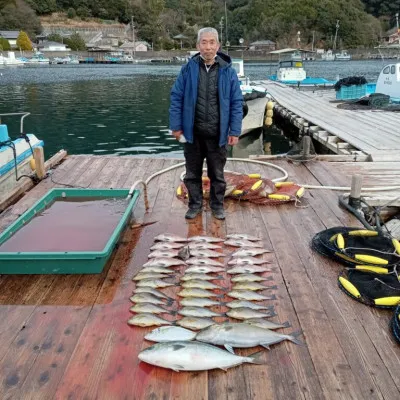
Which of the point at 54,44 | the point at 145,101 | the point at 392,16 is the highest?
the point at 392,16

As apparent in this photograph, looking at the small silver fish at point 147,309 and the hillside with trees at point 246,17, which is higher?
the hillside with trees at point 246,17

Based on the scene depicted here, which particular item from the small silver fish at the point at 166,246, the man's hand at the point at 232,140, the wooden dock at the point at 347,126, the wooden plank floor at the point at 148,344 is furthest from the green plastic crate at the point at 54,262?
the wooden dock at the point at 347,126

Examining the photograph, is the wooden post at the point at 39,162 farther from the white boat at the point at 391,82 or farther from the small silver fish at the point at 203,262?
the white boat at the point at 391,82

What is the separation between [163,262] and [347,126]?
948 centimetres

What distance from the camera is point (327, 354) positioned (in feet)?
8.14

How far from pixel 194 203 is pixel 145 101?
81.4 feet

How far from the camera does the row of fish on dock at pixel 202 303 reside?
239cm

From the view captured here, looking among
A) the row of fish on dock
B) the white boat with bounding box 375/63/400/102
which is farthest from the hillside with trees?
the row of fish on dock

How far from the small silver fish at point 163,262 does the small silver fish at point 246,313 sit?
2.74 feet

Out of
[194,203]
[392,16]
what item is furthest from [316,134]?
[392,16]

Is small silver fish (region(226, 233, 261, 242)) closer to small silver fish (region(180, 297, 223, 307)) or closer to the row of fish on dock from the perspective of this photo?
the row of fish on dock

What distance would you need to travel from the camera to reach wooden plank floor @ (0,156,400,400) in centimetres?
222

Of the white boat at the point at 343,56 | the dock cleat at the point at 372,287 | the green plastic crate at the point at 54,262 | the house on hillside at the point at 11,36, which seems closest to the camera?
the dock cleat at the point at 372,287

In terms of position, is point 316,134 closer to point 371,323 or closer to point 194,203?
point 194,203
